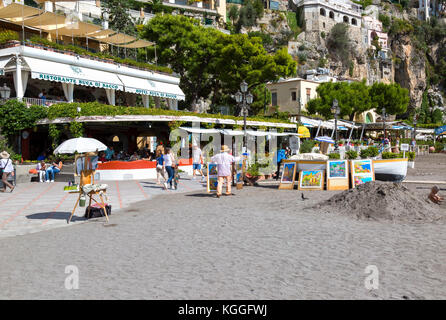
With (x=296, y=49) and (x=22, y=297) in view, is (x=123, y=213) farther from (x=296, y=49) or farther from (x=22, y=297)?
(x=296, y=49)

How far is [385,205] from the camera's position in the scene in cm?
852

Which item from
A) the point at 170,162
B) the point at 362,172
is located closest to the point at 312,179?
the point at 362,172

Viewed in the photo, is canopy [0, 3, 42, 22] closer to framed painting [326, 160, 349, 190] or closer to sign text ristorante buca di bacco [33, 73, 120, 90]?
sign text ristorante buca di bacco [33, 73, 120, 90]

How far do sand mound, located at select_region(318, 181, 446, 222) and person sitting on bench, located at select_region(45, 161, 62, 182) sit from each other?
1432 centimetres

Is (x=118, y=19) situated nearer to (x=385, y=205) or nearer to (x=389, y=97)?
(x=389, y=97)

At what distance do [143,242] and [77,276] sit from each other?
194 cm

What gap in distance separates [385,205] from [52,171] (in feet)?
52.0

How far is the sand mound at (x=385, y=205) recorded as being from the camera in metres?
8.20

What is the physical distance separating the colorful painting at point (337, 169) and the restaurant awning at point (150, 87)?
20.6 m

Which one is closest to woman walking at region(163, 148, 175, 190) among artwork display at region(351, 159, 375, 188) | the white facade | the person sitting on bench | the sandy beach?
the sandy beach

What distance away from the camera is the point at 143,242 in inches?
257

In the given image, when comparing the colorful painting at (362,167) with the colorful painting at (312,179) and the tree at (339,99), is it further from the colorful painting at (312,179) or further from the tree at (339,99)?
the tree at (339,99)

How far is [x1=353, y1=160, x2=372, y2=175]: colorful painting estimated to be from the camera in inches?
519

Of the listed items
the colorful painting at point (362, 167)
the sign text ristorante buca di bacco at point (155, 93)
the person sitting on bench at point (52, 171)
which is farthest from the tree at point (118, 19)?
the colorful painting at point (362, 167)
